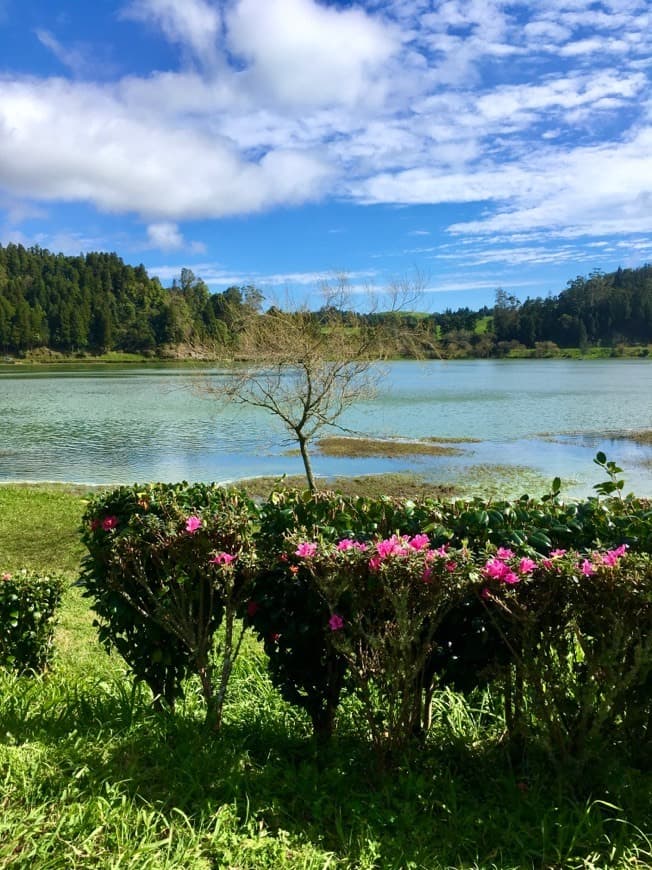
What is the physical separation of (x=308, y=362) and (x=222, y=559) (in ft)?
42.5

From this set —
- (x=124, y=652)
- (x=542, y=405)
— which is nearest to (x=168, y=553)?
(x=124, y=652)

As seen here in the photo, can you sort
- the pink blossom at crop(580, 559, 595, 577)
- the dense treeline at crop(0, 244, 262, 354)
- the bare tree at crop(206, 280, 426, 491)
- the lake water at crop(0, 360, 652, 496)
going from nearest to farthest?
the pink blossom at crop(580, 559, 595, 577) < the bare tree at crop(206, 280, 426, 491) < the lake water at crop(0, 360, 652, 496) < the dense treeline at crop(0, 244, 262, 354)

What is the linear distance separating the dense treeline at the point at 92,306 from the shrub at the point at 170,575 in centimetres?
10776

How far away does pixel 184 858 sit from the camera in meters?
2.64

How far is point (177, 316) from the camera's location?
12900 centimetres

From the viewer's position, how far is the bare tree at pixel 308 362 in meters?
16.5

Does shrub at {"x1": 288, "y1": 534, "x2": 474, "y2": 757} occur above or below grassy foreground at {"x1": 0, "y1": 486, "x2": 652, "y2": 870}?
above

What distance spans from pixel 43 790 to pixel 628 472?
896 inches

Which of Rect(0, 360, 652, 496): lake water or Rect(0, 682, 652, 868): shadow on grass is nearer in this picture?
Rect(0, 682, 652, 868): shadow on grass

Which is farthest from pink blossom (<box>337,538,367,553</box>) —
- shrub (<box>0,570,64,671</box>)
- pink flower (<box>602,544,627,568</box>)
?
shrub (<box>0,570,64,671</box>)

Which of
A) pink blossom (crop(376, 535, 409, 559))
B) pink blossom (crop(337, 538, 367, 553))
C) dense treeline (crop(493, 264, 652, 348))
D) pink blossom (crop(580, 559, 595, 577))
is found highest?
dense treeline (crop(493, 264, 652, 348))

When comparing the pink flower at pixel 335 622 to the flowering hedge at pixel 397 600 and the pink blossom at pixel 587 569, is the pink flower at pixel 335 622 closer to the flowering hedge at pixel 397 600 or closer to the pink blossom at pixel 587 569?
the flowering hedge at pixel 397 600

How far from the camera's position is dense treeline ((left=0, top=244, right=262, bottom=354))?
132m

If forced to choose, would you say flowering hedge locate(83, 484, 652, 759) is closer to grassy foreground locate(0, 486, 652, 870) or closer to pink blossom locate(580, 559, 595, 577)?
pink blossom locate(580, 559, 595, 577)
